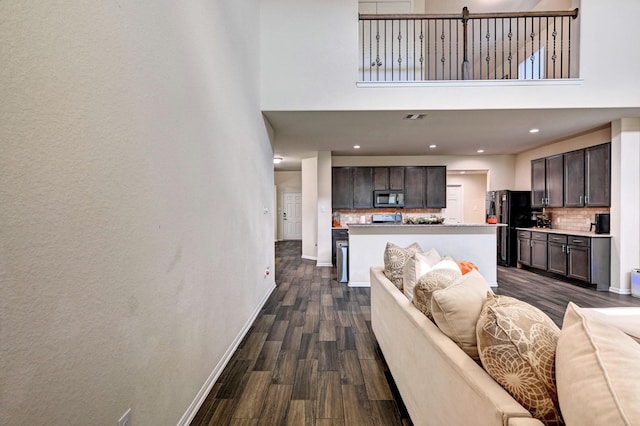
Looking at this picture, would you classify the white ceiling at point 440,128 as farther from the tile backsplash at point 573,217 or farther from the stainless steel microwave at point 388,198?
the tile backsplash at point 573,217

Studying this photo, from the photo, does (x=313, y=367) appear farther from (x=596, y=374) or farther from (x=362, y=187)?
(x=362, y=187)

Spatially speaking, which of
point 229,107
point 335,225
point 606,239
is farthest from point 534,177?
point 229,107

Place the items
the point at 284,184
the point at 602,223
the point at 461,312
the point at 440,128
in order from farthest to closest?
the point at 284,184
the point at 440,128
the point at 602,223
the point at 461,312

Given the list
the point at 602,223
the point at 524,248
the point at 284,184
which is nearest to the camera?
the point at 602,223

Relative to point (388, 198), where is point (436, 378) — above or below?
below

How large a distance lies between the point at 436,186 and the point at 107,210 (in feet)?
22.3

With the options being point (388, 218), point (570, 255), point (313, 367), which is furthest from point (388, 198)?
point (313, 367)

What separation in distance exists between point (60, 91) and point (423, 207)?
680 centimetres

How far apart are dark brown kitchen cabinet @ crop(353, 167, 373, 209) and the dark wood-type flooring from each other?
2977mm

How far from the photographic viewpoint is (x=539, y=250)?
17.4ft

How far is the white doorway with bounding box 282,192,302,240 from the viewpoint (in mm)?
10219

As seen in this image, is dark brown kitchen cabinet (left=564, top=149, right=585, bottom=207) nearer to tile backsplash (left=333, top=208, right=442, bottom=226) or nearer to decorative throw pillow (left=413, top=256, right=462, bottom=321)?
tile backsplash (left=333, top=208, right=442, bottom=226)

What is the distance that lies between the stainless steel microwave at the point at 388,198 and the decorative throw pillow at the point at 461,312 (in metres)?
5.51

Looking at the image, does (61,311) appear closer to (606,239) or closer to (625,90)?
(625,90)
